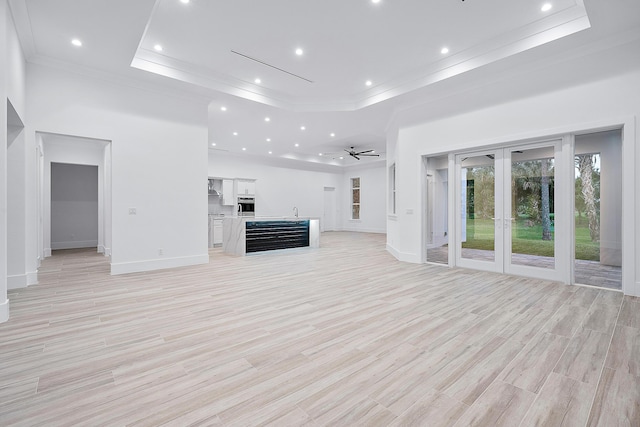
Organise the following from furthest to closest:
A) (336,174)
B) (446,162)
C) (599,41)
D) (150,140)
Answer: (336,174) < (446,162) < (150,140) < (599,41)

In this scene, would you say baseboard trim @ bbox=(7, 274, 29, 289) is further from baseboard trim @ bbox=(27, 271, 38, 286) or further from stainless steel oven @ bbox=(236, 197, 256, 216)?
stainless steel oven @ bbox=(236, 197, 256, 216)

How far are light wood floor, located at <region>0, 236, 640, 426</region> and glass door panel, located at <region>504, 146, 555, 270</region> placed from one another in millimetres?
755

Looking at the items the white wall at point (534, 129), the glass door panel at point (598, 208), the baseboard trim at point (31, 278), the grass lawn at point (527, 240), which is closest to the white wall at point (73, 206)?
the baseboard trim at point (31, 278)

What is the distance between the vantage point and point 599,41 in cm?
392

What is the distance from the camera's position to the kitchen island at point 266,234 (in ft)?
23.8

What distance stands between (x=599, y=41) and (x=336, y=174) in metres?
11.4

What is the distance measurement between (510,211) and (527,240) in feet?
1.72

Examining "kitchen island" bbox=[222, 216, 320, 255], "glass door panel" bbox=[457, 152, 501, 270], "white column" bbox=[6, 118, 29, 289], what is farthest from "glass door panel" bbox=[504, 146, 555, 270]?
"white column" bbox=[6, 118, 29, 289]

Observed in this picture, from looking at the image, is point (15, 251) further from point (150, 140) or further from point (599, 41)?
point (599, 41)

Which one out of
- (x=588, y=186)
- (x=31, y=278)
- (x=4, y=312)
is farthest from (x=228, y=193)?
(x=588, y=186)

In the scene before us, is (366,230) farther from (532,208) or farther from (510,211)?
(532,208)

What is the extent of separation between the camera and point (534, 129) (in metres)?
4.52

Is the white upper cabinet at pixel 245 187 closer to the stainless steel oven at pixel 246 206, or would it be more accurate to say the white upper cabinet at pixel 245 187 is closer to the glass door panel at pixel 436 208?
the stainless steel oven at pixel 246 206

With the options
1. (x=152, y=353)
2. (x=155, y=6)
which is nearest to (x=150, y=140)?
(x=155, y=6)
